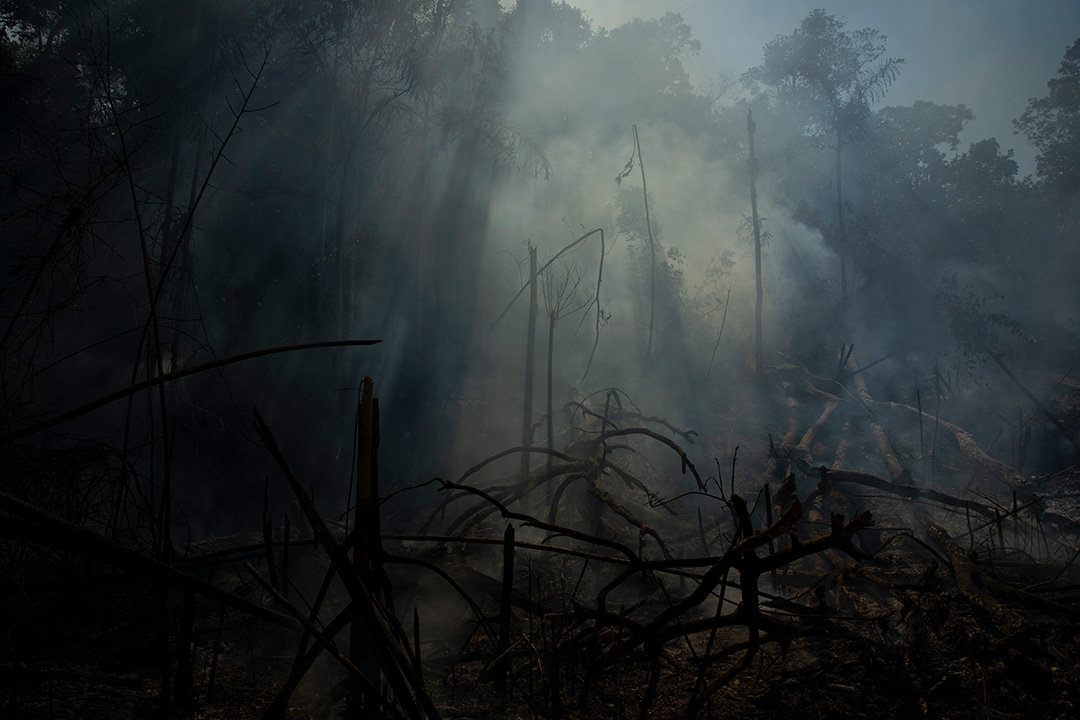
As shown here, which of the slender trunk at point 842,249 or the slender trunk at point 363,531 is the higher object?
the slender trunk at point 842,249

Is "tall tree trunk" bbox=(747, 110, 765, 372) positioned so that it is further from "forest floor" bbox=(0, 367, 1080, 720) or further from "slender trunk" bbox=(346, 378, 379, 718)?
"slender trunk" bbox=(346, 378, 379, 718)

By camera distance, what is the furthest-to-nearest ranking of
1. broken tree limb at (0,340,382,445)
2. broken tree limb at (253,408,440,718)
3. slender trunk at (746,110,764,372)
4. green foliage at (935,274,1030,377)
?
1. green foliage at (935,274,1030,377)
2. slender trunk at (746,110,764,372)
3. broken tree limb at (253,408,440,718)
4. broken tree limb at (0,340,382,445)

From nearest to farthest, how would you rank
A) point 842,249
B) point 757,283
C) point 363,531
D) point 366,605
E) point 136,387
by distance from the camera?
1. point 136,387
2. point 366,605
3. point 363,531
4. point 757,283
5. point 842,249

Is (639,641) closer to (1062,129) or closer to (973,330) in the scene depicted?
(973,330)

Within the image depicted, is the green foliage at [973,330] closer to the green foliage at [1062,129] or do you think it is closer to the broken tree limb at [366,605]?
the green foliage at [1062,129]

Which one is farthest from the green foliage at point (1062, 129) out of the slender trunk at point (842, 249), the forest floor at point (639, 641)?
the forest floor at point (639, 641)

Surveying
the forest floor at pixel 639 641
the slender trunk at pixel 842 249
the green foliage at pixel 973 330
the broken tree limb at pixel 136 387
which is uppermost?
the slender trunk at pixel 842 249

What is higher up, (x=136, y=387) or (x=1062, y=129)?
(x=1062, y=129)

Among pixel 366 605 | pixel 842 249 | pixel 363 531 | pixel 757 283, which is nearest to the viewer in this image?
pixel 366 605

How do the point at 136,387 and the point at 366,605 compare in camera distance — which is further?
the point at 366,605

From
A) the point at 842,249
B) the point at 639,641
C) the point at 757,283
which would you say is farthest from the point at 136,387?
the point at 842,249

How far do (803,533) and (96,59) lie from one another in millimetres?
6599

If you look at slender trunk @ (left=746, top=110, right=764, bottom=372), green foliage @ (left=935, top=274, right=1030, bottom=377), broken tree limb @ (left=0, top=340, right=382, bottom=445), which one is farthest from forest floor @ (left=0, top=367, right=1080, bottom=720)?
green foliage @ (left=935, top=274, right=1030, bottom=377)

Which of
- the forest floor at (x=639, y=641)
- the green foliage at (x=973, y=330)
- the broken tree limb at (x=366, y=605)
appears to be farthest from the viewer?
the green foliage at (x=973, y=330)
